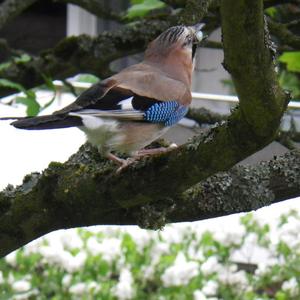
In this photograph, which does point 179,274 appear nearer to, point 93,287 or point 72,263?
point 93,287

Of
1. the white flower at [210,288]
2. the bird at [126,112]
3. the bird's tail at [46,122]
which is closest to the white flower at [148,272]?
the white flower at [210,288]

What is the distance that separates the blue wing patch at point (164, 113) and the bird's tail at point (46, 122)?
221mm

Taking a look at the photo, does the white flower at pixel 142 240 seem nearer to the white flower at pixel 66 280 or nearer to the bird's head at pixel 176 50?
the white flower at pixel 66 280

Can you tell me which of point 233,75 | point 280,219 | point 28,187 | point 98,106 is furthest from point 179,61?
point 280,219

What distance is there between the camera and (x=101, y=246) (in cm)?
445

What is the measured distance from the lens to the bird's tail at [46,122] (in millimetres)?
1743

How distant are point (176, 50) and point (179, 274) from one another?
164cm

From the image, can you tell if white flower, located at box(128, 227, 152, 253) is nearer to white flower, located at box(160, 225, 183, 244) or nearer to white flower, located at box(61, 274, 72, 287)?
white flower, located at box(160, 225, 183, 244)

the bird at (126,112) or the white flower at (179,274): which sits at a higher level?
the bird at (126,112)

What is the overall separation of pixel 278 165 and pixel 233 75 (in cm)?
60

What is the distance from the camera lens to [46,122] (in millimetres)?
1809

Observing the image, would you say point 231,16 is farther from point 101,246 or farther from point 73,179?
point 101,246

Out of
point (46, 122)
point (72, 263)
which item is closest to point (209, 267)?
point (72, 263)

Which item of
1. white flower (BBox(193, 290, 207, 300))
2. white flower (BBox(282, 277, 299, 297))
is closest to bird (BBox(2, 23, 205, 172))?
white flower (BBox(193, 290, 207, 300))
